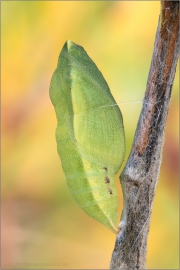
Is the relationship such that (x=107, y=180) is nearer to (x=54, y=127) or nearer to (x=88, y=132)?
(x=88, y=132)

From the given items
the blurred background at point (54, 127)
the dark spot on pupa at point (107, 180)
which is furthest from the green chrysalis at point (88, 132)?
the blurred background at point (54, 127)

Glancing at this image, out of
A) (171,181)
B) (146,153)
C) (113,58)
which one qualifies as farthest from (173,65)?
(113,58)

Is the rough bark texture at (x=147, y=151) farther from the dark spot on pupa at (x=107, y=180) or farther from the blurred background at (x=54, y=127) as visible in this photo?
the blurred background at (x=54, y=127)

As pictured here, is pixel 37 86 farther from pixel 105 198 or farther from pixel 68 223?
pixel 105 198

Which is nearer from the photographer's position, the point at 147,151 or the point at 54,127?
the point at 147,151

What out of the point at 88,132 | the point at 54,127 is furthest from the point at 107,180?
the point at 54,127

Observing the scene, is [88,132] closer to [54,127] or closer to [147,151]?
[147,151]
